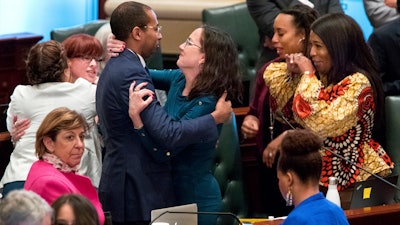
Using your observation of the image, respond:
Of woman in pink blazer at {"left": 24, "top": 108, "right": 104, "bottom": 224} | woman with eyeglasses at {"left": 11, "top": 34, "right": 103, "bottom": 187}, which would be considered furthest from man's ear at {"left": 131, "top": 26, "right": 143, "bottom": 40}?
woman with eyeglasses at {"left": 11, "top": 34, "right": 103, "bottom": 187}

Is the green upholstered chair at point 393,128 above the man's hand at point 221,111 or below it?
below

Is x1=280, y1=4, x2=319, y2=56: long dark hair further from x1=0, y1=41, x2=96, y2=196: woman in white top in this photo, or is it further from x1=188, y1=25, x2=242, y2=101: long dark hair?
x1=0, y1=41, x2=96, y2=196: woman in white top

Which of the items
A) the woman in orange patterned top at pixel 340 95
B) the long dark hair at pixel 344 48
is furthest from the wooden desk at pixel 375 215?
the long dark hair at pixel 344 48

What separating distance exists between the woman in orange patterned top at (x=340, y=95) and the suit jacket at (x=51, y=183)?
3.38 feet

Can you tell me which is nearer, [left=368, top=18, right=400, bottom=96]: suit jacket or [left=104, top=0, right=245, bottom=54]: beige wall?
[left=368, top=18, right=400, bottom=96]: suit jacket

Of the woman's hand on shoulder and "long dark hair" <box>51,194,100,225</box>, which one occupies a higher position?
"long dark hair" <box>51,194,100,225</box>

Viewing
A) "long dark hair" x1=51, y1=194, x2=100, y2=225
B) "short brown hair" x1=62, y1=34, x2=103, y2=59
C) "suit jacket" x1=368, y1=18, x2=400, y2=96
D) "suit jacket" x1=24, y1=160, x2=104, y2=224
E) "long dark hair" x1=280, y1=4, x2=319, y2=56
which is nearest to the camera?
"long dark hair" x1=51, y1=194, x2=100, y2=225

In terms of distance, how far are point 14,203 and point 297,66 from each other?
73.9 inches

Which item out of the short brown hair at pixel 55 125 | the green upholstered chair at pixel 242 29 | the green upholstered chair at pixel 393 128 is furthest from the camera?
the green upholstered chair at pixel 242 29

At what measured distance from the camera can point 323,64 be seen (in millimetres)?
4695

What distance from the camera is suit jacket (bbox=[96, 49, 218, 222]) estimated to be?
13.9ft

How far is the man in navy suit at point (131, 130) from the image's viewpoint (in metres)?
4.26

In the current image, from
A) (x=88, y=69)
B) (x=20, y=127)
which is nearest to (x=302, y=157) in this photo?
(x=20, y=127)

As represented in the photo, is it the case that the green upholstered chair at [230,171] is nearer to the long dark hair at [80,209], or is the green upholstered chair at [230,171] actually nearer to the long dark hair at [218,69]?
the long dark hair at [218,69]
